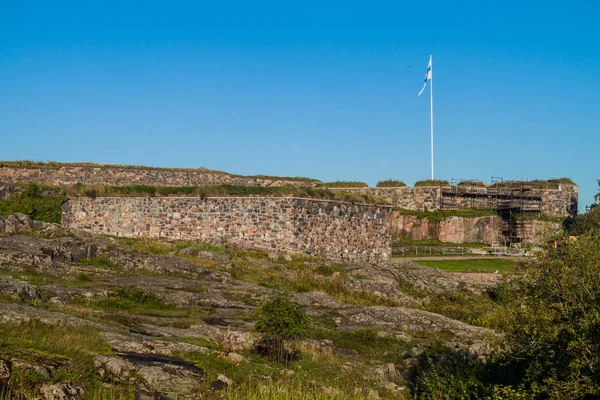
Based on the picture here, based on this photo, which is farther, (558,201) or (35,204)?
(558,201)

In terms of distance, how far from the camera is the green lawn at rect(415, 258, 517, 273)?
41.3 metres

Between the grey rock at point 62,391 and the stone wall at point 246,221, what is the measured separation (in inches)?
998

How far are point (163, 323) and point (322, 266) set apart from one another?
48.1 feet

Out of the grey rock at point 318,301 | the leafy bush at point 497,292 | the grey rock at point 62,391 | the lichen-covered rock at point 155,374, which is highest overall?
the grey rock at point 62,391

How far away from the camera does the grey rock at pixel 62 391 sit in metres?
9.83

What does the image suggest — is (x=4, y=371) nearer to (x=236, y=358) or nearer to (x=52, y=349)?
(x=52, y=349)

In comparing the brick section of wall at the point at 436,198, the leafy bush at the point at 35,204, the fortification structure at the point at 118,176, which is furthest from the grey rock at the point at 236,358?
the brick section of wall at the point at 436,198

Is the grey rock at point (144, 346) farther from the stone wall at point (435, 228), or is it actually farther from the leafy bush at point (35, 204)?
the stone wall at point (435, 228)

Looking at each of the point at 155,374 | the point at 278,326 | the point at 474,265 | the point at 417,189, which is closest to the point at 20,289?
the point at 278,326

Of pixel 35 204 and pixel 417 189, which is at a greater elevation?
pixel 417 189

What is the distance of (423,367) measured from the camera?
61.6ft

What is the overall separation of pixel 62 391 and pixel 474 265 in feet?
120

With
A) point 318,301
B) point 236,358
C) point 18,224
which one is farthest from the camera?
point 18,224

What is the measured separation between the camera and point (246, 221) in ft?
119
